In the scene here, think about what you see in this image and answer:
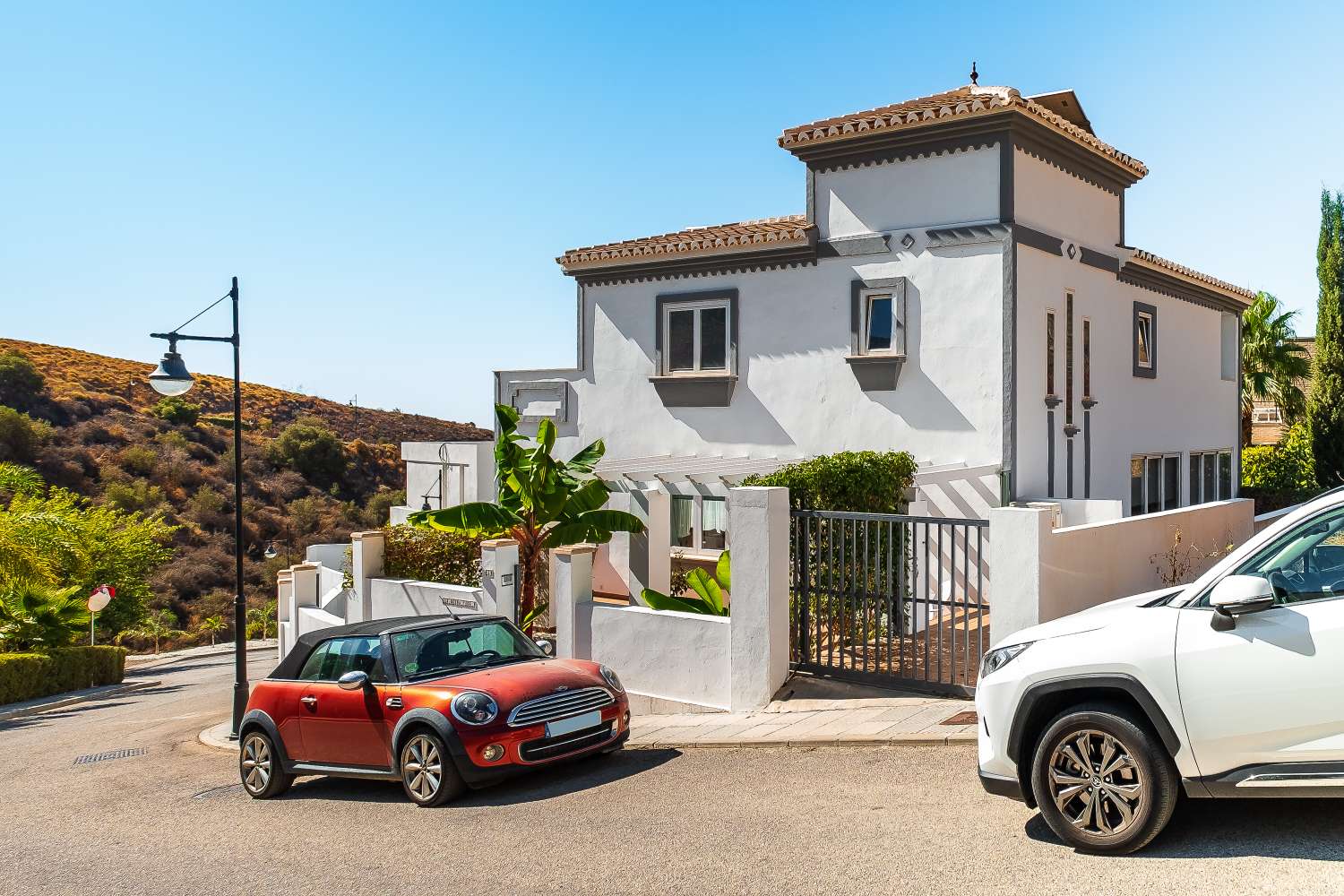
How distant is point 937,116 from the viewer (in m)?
16.5

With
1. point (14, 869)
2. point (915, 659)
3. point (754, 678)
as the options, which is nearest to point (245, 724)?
point (14, 869)

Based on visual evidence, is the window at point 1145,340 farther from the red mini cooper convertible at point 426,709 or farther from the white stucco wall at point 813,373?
the red mini cooper convertible at point 426,709

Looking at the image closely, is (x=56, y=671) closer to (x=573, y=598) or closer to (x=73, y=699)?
(x=73, y=699)

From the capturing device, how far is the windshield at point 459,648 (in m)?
9.91

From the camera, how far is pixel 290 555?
51438 mm

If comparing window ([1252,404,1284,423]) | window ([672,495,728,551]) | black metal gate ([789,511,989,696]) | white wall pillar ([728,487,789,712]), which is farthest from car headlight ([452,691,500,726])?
window ([1252,404,1284,423])

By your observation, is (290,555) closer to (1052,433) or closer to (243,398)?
(243,398)

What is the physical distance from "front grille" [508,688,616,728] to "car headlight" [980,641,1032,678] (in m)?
4.22

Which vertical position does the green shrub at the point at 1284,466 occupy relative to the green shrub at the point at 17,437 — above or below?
below

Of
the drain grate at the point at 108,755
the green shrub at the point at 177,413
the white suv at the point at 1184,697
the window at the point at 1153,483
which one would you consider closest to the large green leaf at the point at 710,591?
the white suv at the point at 1184,697

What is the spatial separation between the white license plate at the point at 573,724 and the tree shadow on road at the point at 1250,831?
422cm

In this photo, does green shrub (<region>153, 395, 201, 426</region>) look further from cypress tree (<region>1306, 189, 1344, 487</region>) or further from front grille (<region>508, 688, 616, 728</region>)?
front grille (<region>508, 688, 616, 728</region>)

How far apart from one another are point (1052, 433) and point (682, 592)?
6.39 m

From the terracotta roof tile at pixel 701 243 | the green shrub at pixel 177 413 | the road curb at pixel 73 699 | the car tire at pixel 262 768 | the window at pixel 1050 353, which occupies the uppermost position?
the terracotta roof tile at pixel 701 243
